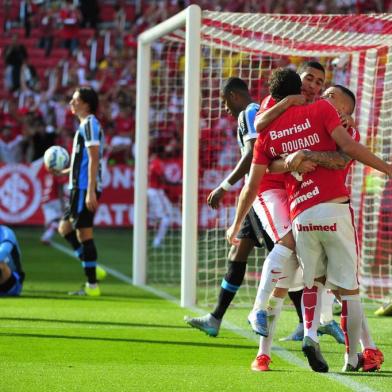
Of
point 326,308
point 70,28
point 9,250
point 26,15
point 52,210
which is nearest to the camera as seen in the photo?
point 326,308

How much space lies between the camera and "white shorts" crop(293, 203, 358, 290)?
6.87 metres

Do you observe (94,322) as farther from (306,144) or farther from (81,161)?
(306,144)

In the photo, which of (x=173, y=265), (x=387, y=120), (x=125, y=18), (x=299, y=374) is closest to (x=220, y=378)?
(x=299, y=374)

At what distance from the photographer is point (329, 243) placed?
22.6 feet

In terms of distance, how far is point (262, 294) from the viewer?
7.23 metres

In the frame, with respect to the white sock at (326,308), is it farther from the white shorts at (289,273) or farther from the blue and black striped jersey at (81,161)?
the blue and black striped jersey at (81,161)

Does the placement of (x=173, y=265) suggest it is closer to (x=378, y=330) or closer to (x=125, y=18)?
(x=378, y=330)

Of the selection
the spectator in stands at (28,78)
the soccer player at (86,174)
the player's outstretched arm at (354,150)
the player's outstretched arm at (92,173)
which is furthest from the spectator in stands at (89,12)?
Answer: the player's outstretched arm at (354,150)

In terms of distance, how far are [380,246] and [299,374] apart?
617cm

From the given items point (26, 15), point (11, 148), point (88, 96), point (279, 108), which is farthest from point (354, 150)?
point (26, 15)

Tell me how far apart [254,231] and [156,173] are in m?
12.0

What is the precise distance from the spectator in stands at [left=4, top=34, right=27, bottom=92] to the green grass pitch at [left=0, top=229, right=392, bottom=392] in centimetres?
1569

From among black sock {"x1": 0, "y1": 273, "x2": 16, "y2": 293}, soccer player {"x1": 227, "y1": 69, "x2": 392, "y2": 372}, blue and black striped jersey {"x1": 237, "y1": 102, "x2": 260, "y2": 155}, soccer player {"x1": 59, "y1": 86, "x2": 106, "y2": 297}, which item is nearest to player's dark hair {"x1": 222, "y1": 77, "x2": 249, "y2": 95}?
blue and black striped jersey {"x1": 237, "y1": 102, "x2": 260, "y2": 155}

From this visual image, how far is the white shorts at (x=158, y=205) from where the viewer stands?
20.3m
